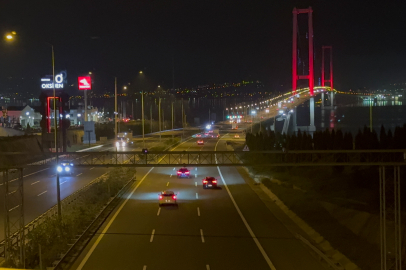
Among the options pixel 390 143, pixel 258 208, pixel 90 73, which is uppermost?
pixel 90 73

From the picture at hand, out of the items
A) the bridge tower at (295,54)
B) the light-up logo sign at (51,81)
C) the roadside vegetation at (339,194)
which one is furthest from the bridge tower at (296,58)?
the light-up logo sign at (51,81)

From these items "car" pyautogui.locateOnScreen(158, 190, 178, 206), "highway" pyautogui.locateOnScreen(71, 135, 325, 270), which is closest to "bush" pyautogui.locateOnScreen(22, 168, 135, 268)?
"highway" pyautogui.locateOnScreen(71, 135, 325, 270)

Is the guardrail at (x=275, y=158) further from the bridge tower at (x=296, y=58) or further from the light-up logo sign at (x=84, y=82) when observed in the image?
the bridge tower at (x=296, y=58)

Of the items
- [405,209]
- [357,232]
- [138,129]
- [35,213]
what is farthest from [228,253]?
[138,129]

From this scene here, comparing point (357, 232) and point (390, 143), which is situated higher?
point (390, 143)

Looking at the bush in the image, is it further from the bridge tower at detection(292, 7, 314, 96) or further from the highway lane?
the bridge tower at detection(292, 7, 314, 96)

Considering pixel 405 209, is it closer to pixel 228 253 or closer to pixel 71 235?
pixel 228 253

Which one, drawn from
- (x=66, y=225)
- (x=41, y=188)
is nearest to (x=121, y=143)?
(x=41, y=188)

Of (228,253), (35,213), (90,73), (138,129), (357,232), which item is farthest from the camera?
(138,129)
